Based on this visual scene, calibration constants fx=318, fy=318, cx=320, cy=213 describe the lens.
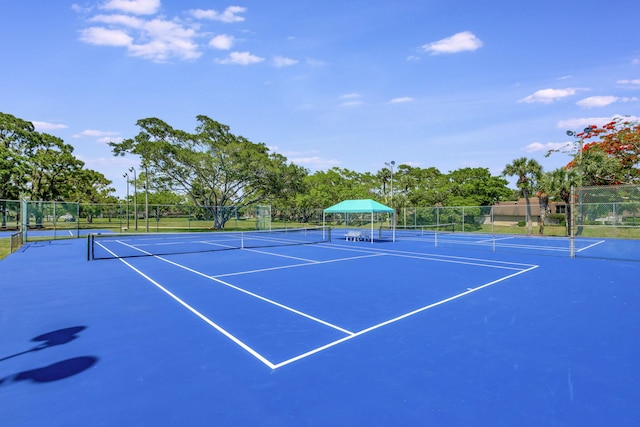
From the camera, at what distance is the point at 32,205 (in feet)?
103

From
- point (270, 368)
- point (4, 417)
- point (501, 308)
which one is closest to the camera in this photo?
point (4, 417)

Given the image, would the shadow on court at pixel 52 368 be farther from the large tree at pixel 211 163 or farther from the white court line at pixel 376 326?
the large tree at pixel 211 163

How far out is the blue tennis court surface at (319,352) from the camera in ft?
11.4

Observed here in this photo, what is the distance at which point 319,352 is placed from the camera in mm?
4906

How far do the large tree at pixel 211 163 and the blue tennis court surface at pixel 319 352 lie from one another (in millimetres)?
27462

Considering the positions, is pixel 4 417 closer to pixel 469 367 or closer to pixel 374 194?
pixel 469 367

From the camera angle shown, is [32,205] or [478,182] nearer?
[32,205]

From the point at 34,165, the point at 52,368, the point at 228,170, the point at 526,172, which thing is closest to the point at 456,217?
the point at 526,172


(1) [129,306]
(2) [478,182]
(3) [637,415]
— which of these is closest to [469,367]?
(3) [637,415]

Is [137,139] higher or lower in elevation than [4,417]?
higher

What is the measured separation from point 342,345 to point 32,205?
39164 millimetres

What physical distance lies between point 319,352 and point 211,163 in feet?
113

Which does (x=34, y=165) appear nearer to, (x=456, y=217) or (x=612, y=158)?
(x=456, y=217)

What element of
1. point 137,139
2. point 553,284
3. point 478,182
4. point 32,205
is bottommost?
point 553,284
